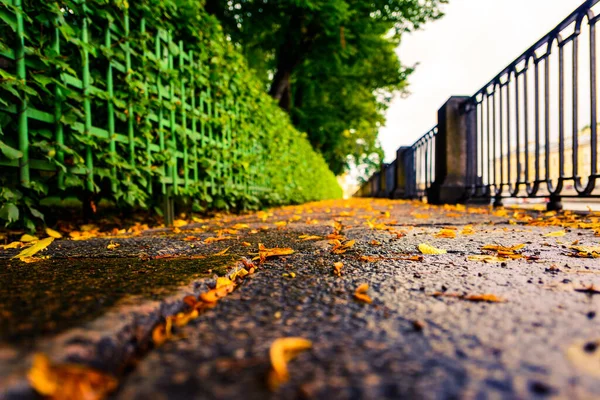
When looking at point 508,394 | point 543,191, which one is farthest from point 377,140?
point 508,394

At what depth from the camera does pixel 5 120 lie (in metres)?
1.86

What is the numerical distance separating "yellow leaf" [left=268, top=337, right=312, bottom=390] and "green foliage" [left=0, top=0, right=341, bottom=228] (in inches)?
76.7

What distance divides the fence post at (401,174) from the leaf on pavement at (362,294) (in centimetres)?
1077

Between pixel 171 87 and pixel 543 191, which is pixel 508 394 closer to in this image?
pixel 171 87

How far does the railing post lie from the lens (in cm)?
1128

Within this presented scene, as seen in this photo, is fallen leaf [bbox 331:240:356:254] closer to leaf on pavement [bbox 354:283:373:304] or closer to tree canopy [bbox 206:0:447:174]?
leaf on pavement [bbox 354:283:373:304]

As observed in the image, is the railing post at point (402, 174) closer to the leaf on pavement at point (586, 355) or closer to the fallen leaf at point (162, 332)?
the leaf on pavement at point (586, 355)

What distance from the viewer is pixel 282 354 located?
544 millimetres

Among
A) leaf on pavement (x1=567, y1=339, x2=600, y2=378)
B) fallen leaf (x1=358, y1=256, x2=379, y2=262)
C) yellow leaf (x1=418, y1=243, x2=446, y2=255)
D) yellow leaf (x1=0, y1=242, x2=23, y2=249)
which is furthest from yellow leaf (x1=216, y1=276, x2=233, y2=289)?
yellow leaf (x1=0, y1=242, x2=23, y2=249)

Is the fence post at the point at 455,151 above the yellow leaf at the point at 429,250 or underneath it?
above

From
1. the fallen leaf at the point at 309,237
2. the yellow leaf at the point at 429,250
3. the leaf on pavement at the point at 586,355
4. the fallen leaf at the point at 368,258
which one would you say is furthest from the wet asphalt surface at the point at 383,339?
the fallen leaf at the point at 309,237

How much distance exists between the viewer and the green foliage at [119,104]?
1.99 metres

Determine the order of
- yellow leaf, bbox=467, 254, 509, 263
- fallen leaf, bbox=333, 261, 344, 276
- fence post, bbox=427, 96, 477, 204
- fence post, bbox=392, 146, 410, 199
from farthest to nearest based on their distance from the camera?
1. fence post, bbox=392, 146, 410, 199
2. fence post, bbox=427, 96, 477, 204
3. yellow leaf, bbox=467, 254, 509, 263
4. fallen leaf, bbox=333, 261, 344, 276

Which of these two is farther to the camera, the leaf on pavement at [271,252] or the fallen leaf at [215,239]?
the fallen leaf at [215,239]
